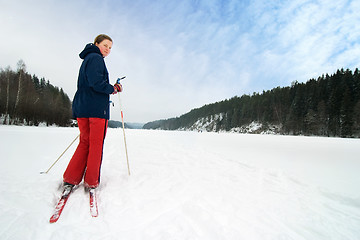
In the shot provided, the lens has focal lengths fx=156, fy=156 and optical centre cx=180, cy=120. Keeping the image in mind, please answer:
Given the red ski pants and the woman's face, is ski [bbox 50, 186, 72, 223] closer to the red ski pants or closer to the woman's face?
the red ski pants

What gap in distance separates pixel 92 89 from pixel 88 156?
37.5 inches

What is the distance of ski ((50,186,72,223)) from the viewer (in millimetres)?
1533

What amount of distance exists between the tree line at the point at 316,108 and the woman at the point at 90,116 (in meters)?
46.9

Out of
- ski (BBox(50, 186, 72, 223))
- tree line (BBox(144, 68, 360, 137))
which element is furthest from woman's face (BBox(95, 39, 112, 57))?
tree line (BBox(144, 68, 360, 137))

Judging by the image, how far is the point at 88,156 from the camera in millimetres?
2184

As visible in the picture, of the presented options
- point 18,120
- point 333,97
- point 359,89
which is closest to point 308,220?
point 18,120

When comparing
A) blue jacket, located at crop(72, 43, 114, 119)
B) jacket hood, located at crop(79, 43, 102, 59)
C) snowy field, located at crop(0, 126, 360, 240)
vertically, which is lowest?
snowy field, located at crop(0, 126, 360, 240)

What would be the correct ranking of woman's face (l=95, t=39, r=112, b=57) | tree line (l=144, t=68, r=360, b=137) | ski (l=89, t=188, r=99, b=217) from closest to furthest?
1. ski (l=89, t=188, r=99, b=217)
2. woman's face (l=95, t=39, r=112, b=57)
3. tree line (l=144, t=68, r=360, b=137)

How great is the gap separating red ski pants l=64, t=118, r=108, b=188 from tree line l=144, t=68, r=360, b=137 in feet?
154

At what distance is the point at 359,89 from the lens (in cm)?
3494

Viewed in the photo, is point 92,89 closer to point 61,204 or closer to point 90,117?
point 90,117

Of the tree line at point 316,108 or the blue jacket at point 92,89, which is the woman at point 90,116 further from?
the tree line at point 316,108

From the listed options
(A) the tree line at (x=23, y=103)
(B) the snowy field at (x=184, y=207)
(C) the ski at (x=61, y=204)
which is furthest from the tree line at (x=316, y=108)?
(A) the tree line at (x=23, y=103)

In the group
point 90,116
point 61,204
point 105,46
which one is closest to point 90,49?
point 105,46
